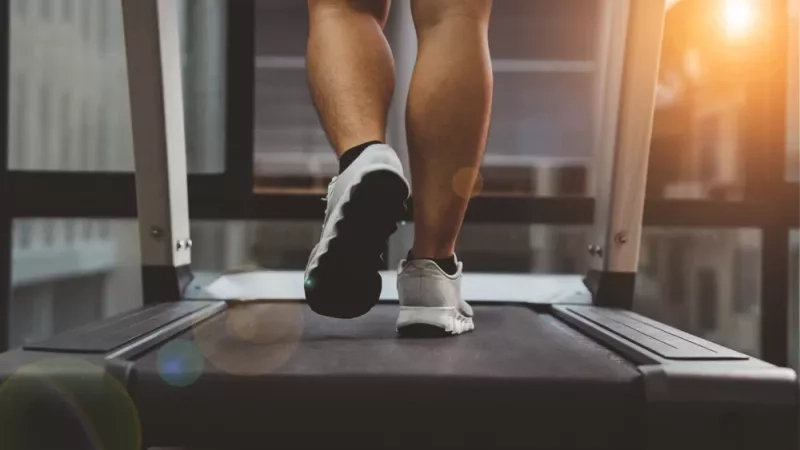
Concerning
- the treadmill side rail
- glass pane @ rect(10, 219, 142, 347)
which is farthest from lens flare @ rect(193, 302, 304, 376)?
glass pane @ rect(10, 219, 142, 347)

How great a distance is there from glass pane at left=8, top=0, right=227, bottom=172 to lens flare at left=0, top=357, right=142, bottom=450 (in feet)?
3.84

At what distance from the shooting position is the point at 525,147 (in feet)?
10.6

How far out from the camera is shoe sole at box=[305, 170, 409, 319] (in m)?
0.87

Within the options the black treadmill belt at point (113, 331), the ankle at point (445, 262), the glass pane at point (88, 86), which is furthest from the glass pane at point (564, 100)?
the ankle at point (445, 262)

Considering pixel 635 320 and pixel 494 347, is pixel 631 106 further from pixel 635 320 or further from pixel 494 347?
pixel 494 347

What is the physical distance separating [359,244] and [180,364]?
0.87 ft

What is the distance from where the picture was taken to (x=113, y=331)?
1053 millimetres

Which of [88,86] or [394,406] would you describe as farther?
[88,86]

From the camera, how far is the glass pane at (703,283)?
6.82ft

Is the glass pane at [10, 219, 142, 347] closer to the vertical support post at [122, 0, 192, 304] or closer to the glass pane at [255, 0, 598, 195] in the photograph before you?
the vertical support post at [122, 0, 192, 304]

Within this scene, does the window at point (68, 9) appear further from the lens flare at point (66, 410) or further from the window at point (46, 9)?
the lens flare at point (66, 410)

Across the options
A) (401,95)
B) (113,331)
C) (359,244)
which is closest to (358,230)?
(359,244)

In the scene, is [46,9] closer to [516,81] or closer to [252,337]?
[252,337]

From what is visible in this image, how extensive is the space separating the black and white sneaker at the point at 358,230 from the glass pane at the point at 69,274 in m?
1.15
